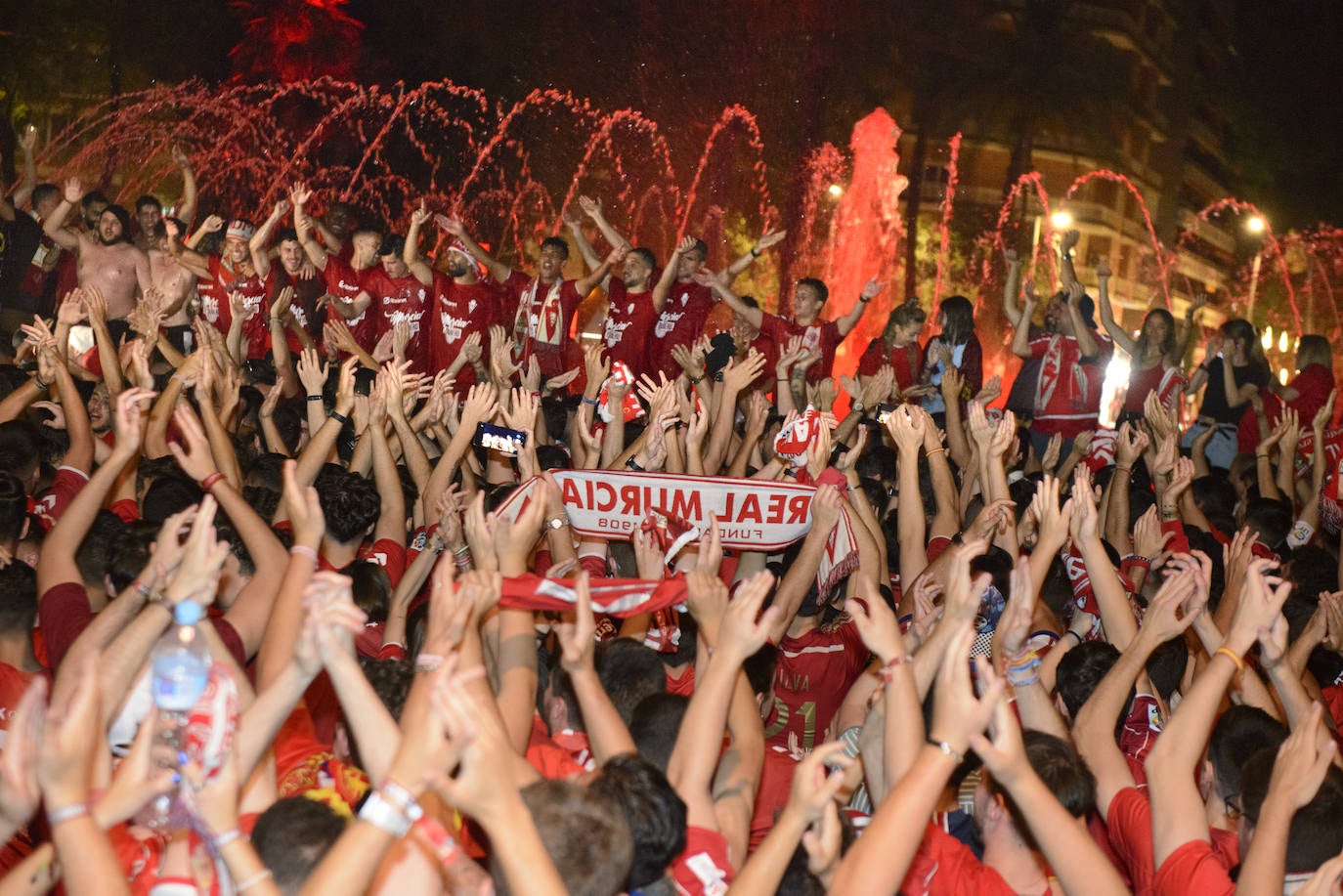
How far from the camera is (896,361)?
9594 millimetres

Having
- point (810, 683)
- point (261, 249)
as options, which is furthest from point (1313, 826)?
point (261, 249)

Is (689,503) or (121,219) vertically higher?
(121,219)

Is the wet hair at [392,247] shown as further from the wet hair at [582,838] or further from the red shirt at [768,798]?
the wet hair at [582,838]

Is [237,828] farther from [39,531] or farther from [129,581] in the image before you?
[39,531]

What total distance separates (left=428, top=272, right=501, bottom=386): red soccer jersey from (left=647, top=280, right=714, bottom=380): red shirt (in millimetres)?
1165

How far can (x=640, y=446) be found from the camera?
5.32 metres

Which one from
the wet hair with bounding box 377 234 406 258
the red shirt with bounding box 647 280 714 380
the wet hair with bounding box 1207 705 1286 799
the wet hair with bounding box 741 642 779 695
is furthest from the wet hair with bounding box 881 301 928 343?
the wet hair with bounding box 1207 705 1286 799

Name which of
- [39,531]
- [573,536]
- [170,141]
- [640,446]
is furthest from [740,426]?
[170,141]

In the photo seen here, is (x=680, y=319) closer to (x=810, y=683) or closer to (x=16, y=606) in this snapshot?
(x=810, y=683)

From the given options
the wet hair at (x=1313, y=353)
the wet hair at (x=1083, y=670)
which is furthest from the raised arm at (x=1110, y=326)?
the wet hair at (x=1083, y=670)

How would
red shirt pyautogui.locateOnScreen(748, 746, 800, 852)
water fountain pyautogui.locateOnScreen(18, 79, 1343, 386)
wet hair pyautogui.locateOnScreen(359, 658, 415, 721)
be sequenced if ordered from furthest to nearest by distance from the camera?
water fountain pyautogui.locateOnScreen(18, 79, 1343, 386), red shirt pyautogui.locateOnScreen(748, 746, 800, 852), wet hair pyautogui.locateOnScreen(359, 658, 415, 721)

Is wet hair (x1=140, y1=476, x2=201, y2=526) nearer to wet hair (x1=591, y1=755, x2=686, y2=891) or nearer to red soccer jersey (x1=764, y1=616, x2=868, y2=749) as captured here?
→ red soccer jersey (x1=764, y1=616, x2=868, y2=749)

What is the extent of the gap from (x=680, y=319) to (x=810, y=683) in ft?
19.6

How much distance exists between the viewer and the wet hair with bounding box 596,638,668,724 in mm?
3281
